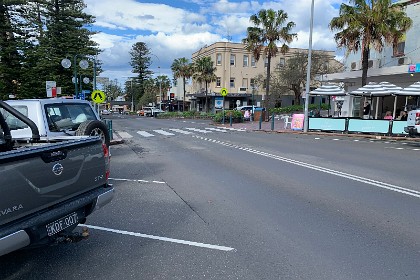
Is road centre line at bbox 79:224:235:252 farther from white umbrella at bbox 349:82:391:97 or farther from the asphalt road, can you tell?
white umbrella at bbox 349:82:391:97

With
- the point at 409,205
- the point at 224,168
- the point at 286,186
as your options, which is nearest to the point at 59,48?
the point at 224,168

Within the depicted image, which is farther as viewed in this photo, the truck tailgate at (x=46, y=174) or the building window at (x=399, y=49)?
the building window at (x=399, y=49)

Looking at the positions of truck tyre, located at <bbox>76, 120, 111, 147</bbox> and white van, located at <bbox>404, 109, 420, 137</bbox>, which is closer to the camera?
truck tyre, located at <bbox>76, 120, 111, 147</bbox>

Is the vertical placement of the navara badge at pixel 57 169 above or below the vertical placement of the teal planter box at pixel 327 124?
above

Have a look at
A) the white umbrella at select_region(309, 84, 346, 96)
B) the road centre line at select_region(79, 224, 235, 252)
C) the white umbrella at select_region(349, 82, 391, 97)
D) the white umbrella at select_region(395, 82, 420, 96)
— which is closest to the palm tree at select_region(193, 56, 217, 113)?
the white umbrella at select_region(309, 84, 346, 96)

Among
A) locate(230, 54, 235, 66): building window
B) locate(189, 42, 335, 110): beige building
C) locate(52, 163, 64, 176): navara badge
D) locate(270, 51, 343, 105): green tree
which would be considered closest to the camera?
locate(52, 163, 64, 176): navara badge

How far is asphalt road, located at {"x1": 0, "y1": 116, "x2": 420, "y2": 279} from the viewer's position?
3787mm

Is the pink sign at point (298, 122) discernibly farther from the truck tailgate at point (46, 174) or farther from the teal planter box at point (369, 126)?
the truck tailgate at point (46, 174)

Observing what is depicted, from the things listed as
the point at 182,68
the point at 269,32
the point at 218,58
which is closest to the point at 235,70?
the point at 218,58

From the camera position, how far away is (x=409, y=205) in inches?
240

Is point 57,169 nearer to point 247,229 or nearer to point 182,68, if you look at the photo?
point 247,229

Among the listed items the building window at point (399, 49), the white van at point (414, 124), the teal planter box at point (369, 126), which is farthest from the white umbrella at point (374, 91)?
the building window at point (399, 49)

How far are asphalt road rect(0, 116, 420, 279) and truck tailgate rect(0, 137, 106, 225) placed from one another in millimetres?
900

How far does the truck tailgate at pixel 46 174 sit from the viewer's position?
296 cm
